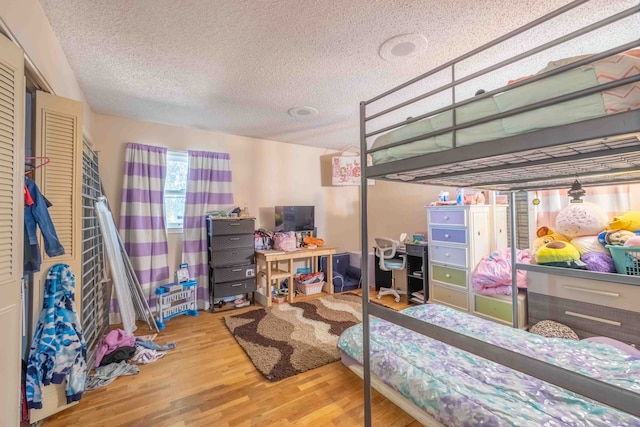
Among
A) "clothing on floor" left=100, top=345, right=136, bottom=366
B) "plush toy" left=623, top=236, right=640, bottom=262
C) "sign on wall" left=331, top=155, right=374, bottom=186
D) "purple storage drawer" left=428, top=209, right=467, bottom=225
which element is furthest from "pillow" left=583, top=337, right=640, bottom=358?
"clothing on floor" left=100, top=345, right=136, bottom=366

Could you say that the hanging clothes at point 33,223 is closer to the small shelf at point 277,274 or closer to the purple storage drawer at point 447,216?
the small shelf at point 277,274

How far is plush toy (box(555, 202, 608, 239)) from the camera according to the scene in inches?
90.2

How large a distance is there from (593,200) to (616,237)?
2.09 feet

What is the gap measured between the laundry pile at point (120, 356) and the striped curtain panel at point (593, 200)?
157 inches

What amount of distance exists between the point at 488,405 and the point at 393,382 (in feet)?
1.72

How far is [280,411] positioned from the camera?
1676 millimetres

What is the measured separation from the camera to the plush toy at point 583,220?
7.52ft

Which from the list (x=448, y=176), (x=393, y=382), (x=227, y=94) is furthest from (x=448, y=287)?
(x=227, y=94)

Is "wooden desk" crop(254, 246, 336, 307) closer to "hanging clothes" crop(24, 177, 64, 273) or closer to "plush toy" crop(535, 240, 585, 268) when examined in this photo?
"hanging clothes" crop(24, 177, 64, 273)

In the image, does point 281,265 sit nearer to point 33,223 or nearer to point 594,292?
point 33,223

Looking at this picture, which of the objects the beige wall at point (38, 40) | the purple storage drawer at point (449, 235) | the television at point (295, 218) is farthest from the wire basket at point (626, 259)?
the beige wall at point (38, 40)

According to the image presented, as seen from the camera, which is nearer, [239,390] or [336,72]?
[239,390]

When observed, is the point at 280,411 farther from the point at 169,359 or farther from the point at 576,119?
the point at 576,119

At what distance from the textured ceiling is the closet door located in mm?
621
